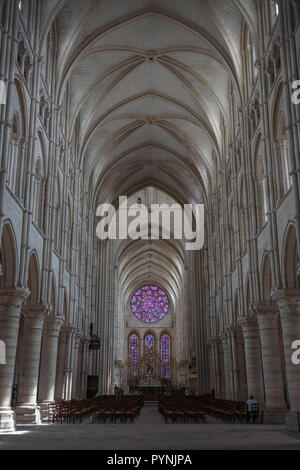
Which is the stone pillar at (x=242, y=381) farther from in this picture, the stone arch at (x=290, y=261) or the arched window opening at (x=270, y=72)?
the arched window opening at (x=270, y=72)

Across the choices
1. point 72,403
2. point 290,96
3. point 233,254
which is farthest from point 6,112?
point 233,254

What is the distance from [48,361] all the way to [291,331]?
12.5 metres

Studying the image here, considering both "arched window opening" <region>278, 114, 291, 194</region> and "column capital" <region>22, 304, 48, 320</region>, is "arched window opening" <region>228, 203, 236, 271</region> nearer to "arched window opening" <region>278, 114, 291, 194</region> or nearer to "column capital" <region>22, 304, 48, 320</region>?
"arched window opening" <region>278, 114, 291, 194</region>

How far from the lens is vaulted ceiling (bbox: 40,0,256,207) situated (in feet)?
83.8

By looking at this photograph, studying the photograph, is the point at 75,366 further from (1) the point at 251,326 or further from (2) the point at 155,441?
(2) the point at 155,441

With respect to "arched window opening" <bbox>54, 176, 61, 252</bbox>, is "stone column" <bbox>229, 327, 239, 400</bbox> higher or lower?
lower

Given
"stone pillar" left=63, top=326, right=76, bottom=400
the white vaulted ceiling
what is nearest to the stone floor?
"stone pillar" left=63, top=326, right=76, bottom=400

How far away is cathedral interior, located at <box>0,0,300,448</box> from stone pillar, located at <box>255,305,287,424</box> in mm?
56

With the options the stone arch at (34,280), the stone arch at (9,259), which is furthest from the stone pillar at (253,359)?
the stone arch at (9,259)

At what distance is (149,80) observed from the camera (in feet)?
108

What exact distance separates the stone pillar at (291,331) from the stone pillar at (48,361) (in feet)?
39.1

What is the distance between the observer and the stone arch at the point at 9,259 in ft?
56.3

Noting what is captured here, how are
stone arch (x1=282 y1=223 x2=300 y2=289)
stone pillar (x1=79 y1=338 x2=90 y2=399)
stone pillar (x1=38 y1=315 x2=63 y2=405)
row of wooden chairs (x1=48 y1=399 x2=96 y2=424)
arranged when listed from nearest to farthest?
stone arch (x1=282 y1=223 x2=300 y2=289)
row of wooden chairs (x1=48 y1=399 x2=96 y2=424)
stone pillar (x1=38 y1=315 x2=63 y2=405)
stone pillar (x1=79 y1=338 x2=90 y2=399)
